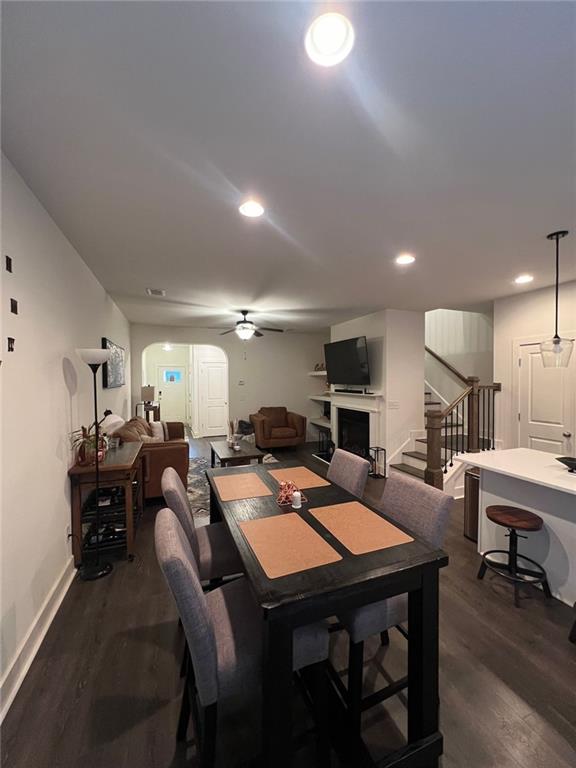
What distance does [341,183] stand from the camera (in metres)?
1.80

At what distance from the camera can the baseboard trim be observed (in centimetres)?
148

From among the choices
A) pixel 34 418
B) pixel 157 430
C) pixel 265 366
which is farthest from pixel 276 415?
pixel 34 418

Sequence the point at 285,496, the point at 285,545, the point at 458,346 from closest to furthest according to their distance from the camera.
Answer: the point at 285,545 < the point at 285,496 < the point at 458,346

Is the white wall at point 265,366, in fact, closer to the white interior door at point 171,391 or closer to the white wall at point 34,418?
the white interior door at point 171,391

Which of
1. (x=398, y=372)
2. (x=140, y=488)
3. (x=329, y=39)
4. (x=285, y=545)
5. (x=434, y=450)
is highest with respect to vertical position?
(x=329, y=39)

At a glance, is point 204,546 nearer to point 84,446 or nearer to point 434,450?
point 84,446

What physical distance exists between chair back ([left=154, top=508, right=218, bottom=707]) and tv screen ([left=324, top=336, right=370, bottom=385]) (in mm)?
4596

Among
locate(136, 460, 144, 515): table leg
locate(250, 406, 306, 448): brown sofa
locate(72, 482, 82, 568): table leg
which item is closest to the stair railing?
locate(250, 406, 306, 448): brown sofa

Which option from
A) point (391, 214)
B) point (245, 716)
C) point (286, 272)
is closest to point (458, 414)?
point (286, 272)

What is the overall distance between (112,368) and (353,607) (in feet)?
13.4

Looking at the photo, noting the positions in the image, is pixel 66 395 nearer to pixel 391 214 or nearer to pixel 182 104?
pixel 182 104

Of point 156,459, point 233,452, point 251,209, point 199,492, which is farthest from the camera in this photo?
point 233,452

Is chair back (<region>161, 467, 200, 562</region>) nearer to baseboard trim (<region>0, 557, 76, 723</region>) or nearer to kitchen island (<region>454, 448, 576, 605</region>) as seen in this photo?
baseboard trim (<region>0, 557, 76, 723</region>)

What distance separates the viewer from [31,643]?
174 centimetres
